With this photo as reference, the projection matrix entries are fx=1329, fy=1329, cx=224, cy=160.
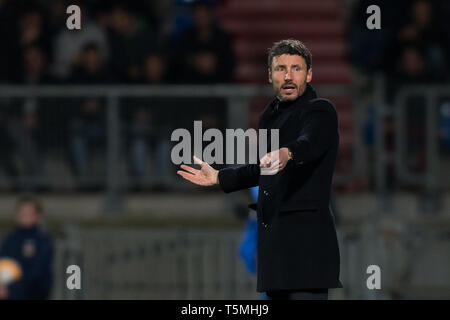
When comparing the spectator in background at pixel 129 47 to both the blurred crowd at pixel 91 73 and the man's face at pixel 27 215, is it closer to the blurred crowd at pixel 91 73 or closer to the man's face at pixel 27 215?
the blurred crowd at pixel 91 73

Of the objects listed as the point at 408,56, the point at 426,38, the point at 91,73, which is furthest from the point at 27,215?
the point at 426,38

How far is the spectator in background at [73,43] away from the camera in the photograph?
49.2ft

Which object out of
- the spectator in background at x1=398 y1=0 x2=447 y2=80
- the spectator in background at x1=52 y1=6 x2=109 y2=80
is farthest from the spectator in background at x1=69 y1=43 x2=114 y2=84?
the spectator in background at x1=398 y1=0 x2=447 y2=80

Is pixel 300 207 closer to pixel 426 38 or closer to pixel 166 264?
pixel 166 264

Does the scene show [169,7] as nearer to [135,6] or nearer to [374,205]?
[135,6]

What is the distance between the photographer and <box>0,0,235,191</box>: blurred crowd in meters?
14.2

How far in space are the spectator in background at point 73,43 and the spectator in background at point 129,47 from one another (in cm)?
12

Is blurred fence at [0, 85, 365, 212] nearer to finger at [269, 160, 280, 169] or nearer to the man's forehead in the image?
the man's forehead

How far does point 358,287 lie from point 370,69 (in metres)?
4.03

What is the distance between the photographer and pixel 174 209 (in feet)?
47.5

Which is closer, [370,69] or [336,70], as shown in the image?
[370,69]
